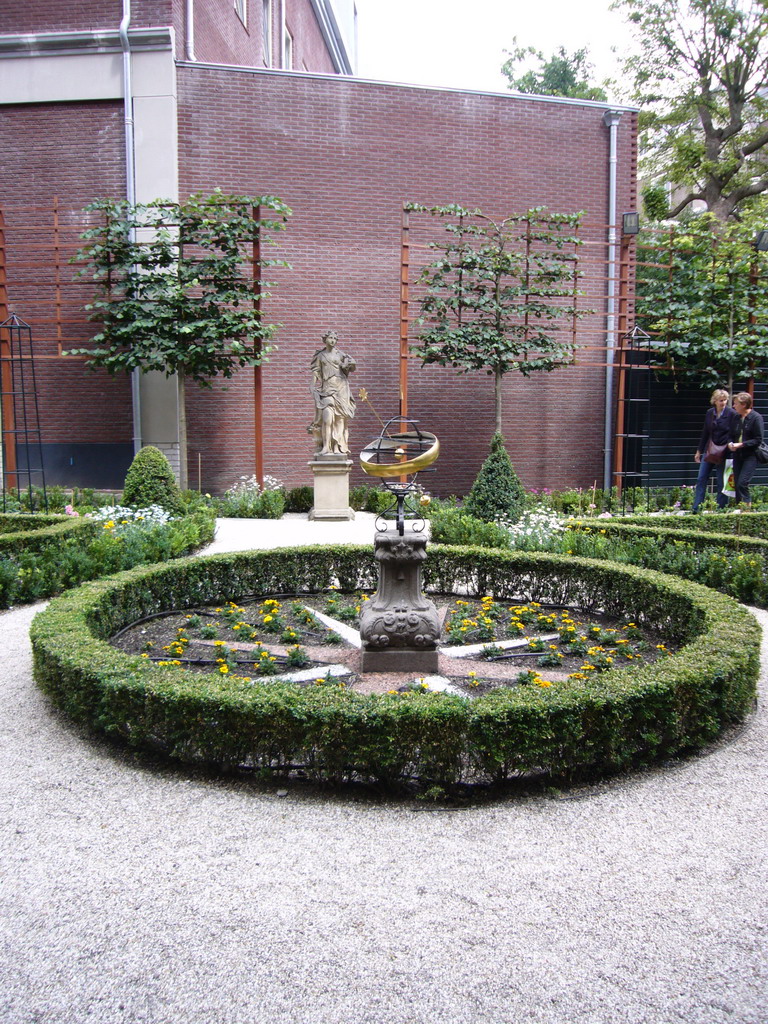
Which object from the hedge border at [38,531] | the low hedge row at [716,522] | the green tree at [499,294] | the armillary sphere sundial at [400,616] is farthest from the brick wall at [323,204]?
the armillary sphere sundial at [400,616]

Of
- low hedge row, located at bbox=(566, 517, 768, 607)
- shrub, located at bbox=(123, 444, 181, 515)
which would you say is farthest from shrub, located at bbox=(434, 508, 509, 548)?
shrub, located at bbox=(123, 444, 181, 515)

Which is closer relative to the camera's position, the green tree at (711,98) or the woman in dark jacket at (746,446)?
the woman in dark jacket at (746,446)

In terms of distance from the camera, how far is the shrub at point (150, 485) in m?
10.3

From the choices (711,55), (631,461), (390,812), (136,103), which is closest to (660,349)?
(631,461)

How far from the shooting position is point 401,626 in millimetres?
5125

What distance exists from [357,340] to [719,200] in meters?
13.8

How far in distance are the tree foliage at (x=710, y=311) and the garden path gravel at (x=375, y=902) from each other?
12.4 m

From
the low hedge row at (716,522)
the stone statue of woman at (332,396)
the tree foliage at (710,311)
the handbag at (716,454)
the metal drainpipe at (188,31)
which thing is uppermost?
the metal drainpipe at (188,31)

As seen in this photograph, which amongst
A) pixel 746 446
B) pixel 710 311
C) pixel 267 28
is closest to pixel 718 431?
pixel 746 446

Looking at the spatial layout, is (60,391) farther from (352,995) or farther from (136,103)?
(352,995)

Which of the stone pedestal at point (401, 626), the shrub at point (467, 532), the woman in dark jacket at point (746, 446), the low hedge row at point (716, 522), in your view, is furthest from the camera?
the woman in dark jacket at point (746, 446)

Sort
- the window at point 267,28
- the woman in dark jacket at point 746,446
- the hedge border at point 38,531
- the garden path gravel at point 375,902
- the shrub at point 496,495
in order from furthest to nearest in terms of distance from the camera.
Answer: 1. the window at point 267,28
2. the shrub at point 496,495
3. the woman in dark jacket at point 746,446
4. the hedge border at point 38,531
5. the garden path gravel at point 375,902

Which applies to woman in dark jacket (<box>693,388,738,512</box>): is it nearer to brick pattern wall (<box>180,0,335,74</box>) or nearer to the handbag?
the handbag

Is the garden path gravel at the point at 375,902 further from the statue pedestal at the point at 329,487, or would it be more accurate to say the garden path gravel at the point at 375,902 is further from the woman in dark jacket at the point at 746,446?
the statue pedestal at the point at 329,487
